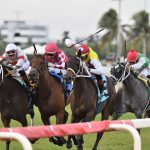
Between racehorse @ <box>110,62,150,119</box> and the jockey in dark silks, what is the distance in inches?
95.1

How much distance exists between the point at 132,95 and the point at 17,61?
121 inches

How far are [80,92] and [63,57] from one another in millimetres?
848

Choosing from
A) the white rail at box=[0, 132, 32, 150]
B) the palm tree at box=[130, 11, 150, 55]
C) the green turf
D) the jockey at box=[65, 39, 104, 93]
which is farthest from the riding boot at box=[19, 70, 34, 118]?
the palm tree at box=[130, 11, 150, 55]

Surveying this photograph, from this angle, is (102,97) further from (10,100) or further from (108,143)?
(10,100)

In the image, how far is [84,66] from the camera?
28.7ft

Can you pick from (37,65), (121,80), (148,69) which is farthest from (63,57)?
(148,69)

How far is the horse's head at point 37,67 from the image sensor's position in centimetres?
803

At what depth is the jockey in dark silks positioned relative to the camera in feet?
29.1

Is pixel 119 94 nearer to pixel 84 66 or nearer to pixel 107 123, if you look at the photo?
pixel 84 66

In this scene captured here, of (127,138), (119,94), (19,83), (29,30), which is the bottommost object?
(29,30)

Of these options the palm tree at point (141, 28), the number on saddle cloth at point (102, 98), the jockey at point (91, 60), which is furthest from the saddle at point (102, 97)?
the palm tree at point (141, 28)

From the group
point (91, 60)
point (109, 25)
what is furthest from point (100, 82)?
point (109, 25)

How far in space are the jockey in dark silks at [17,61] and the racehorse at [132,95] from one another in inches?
95.1

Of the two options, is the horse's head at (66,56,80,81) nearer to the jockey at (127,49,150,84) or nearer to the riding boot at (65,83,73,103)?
the riding boot at (65,83,73,103)
